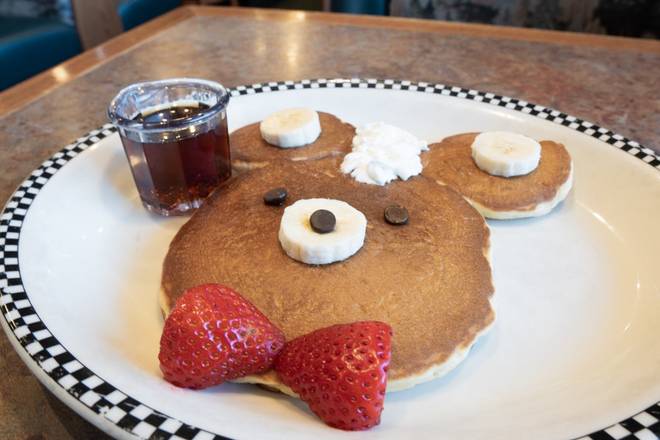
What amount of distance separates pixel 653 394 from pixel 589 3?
3230 mm

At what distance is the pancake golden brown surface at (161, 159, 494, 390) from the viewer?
1.16 metres

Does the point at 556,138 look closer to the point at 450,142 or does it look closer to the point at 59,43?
the point at 450,142

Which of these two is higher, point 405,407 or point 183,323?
point 183,323

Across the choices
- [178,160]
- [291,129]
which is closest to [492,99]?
[291,129]

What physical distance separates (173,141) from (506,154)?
98 centimetres

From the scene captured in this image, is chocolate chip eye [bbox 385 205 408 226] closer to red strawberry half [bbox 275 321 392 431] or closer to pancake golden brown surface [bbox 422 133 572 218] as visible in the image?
pancake golden brown surface [bbox 422 133 572 218]

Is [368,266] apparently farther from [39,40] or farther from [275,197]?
[39,40]

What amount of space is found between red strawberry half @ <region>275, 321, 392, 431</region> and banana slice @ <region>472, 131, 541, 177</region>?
0.82 m

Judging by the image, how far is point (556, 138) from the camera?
5.91 ft

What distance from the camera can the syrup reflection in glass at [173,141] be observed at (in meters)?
1.50

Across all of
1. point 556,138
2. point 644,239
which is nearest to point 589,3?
point 556,138

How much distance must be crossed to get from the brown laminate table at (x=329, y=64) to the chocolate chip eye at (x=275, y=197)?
852mm

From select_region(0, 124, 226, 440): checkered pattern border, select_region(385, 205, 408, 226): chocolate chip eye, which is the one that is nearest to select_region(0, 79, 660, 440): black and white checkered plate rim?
select_region(0, 124, 226, 440): checkered pattern border

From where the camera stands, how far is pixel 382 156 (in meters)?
1.63
